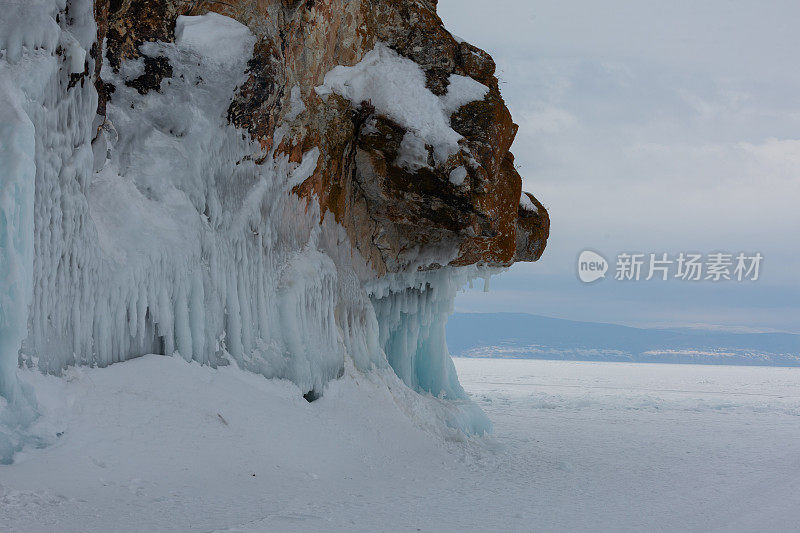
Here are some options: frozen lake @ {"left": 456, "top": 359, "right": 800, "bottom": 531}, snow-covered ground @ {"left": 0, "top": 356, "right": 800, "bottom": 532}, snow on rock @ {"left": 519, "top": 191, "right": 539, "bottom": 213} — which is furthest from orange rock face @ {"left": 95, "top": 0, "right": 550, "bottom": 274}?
frozen lake @ {"left": 456, "top": 359, "right": 800, "bottom": 531}

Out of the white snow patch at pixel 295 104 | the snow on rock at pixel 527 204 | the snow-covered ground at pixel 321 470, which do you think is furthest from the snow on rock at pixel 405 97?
the snow-covered ground at pixel 321 470

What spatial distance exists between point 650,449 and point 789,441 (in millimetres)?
3520

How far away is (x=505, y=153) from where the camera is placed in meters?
11.1

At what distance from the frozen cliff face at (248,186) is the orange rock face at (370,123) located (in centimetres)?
3

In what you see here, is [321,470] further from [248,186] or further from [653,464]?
[653,464]

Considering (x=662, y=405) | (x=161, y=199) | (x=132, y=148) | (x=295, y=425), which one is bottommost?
(x=662, y=405)

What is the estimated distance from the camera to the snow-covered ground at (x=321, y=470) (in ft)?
15.0

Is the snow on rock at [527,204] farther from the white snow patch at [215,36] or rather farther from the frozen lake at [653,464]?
the white snow patch at [215,36]

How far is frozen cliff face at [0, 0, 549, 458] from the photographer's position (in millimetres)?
5414

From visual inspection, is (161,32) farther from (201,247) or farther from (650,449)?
(650,449)

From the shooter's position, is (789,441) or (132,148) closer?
(132,148)

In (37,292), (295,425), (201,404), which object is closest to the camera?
(37,292)

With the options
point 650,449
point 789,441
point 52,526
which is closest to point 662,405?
point 789,441

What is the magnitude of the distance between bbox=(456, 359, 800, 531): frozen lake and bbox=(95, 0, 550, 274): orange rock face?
3.37 meters
